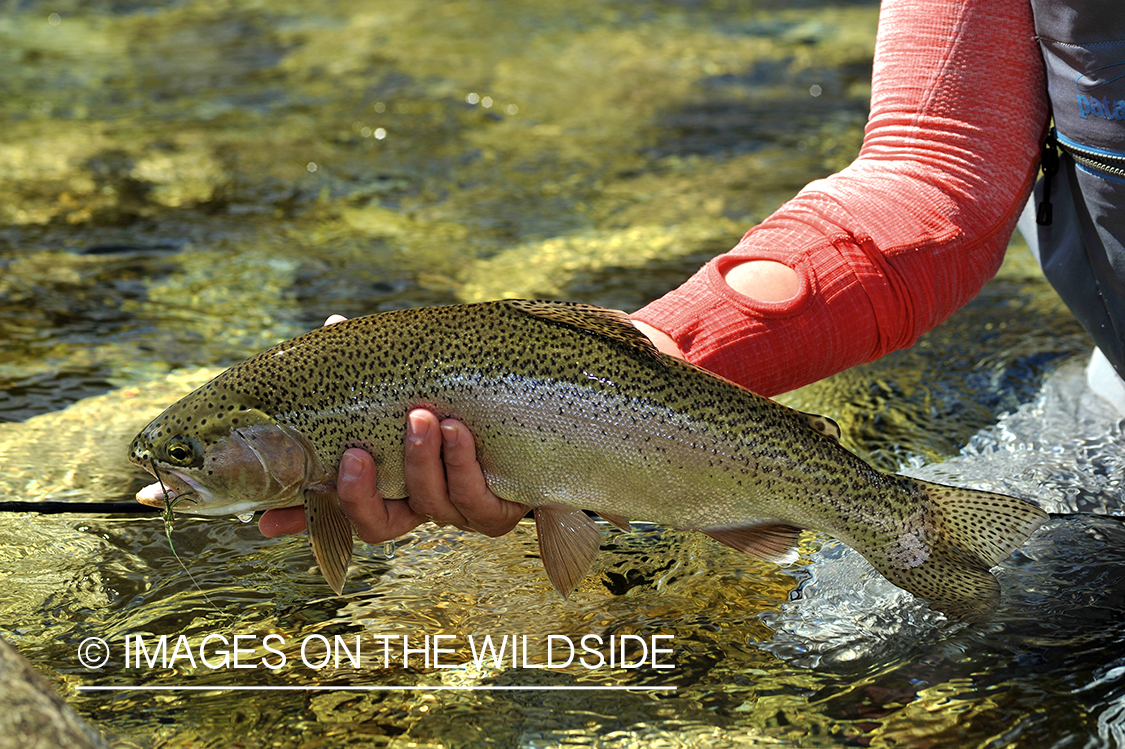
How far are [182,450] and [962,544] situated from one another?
1.82 metres

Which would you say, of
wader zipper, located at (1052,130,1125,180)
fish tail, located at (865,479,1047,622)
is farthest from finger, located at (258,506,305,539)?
wader zipper, located at (1052,130,1125,180)

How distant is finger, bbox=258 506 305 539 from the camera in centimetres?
286

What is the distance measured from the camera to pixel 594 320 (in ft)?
8.82

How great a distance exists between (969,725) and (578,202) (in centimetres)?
445

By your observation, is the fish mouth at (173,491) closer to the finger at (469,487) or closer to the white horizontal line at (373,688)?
the white horizontal line at (373,688)

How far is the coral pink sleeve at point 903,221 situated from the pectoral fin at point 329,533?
944 mm

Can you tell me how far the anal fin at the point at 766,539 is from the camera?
2689 mm

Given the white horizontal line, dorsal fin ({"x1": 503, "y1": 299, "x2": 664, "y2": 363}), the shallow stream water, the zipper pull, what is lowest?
the white horizontal line

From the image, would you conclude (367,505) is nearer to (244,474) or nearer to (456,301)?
(244,474)

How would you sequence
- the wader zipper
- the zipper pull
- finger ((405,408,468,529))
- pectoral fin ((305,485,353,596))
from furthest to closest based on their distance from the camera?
the zipper pull < the wader zipper < pectoral fin ((305,485,353,596)) < finger ((405,408,468,529))

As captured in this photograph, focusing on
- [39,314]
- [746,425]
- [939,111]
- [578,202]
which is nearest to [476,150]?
[578,202]

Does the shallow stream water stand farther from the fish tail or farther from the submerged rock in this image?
the submerged rock

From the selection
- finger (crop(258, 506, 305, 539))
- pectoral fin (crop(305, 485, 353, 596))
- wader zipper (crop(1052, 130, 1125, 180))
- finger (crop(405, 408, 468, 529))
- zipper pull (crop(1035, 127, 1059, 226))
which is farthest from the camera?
zipper pull (crop(1035, 127, 1059, 226))

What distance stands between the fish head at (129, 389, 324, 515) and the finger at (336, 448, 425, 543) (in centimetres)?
9
